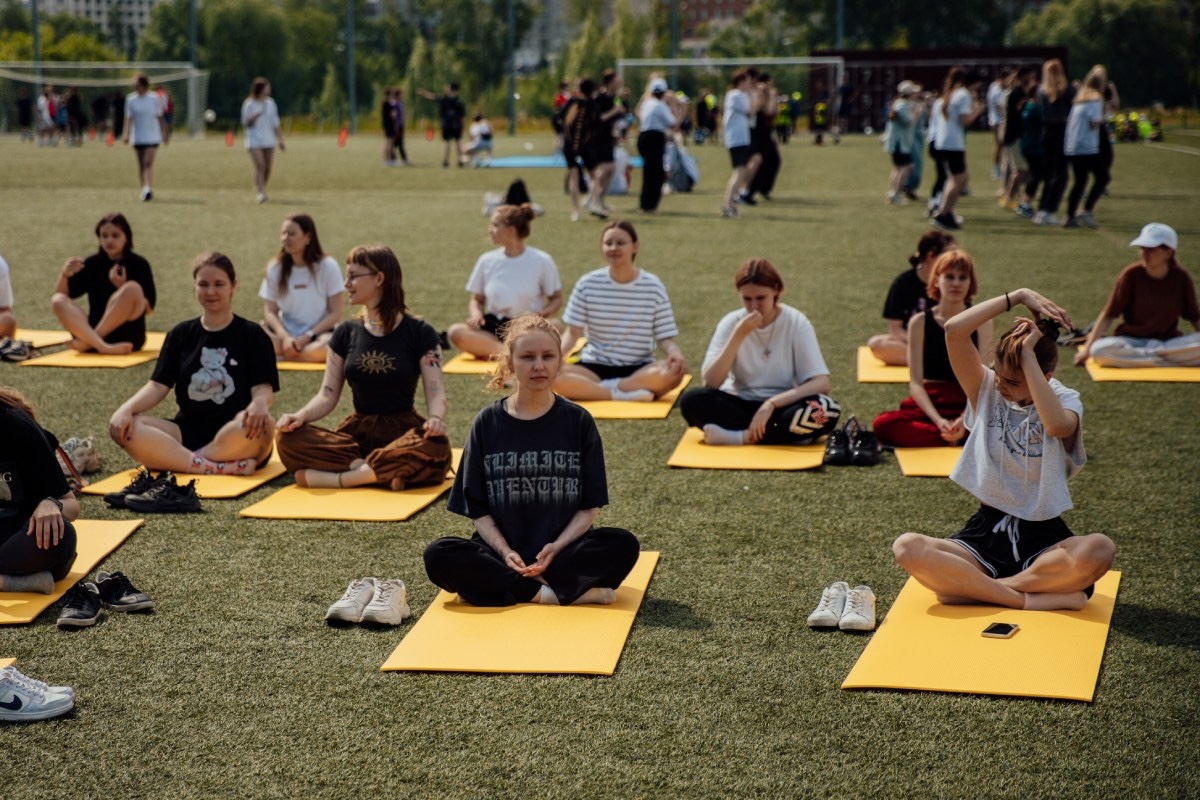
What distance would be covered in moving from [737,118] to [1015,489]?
14189 millimetres

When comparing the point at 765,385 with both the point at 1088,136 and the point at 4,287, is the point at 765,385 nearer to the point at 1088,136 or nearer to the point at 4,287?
the point at 4,287

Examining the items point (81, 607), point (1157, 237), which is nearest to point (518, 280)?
point (1157, 237)

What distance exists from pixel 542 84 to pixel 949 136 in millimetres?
53284

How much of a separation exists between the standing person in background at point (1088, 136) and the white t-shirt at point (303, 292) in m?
10.1

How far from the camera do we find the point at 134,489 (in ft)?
21.4

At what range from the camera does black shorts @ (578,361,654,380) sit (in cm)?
885

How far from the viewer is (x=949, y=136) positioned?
663 inches

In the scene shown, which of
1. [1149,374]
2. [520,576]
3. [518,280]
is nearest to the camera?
[520,576]

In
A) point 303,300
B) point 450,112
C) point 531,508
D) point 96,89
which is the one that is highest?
point 96,89

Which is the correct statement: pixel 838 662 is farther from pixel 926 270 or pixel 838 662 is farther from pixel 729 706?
pixel 926 270

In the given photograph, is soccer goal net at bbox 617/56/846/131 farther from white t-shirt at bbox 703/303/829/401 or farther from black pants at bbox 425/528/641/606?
black pants at bbox 425/528/641/606

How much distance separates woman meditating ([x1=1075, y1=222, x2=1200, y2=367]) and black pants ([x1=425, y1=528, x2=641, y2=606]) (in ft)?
17.7

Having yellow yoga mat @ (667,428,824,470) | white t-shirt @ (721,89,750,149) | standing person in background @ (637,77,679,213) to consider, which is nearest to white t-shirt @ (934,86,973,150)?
white t-shirt @ (721,89,750,149)

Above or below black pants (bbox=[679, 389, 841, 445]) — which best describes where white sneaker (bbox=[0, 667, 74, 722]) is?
below
